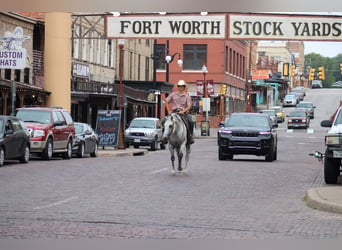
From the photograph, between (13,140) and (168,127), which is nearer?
(168,127)

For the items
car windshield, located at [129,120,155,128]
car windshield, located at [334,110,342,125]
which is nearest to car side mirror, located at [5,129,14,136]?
car windshield, located at [334,110,342,125]

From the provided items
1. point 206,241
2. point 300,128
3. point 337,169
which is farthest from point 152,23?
point 300,128

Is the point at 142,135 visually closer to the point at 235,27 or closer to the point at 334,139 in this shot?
the point at 235,27

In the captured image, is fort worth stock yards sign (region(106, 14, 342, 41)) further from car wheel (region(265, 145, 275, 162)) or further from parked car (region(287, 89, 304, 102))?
parked car (region(287, 89, 304, 102))

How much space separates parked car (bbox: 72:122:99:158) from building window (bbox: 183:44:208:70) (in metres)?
50.9

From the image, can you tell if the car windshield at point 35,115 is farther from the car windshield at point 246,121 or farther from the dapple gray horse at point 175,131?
the dapple gray horse at point 175,131

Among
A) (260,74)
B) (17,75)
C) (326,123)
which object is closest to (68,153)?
(17,75)

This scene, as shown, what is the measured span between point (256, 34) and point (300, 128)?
176 ft

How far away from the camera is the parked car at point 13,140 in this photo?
941 inches

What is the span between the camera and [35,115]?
95.3ft

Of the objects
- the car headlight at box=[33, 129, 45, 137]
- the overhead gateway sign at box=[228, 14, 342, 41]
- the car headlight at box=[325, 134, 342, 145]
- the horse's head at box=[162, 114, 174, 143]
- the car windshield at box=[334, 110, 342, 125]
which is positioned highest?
the overhead gateway sign at box=[228, 14, 342, 41]

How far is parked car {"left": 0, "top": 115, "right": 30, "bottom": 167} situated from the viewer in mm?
23891

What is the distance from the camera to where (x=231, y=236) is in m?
11.0

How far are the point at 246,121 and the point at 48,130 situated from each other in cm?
666
